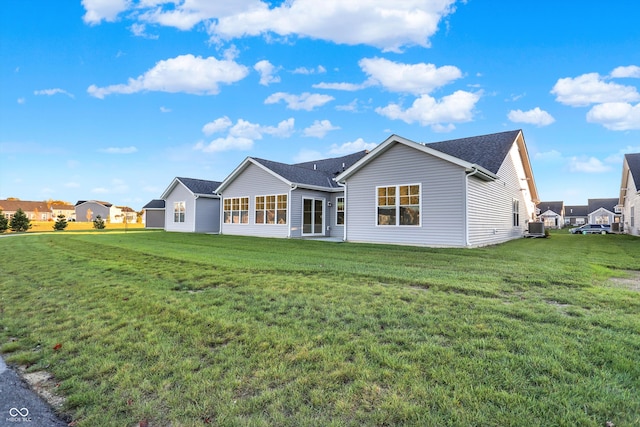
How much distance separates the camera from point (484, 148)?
15445mm

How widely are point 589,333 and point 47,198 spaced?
4285 inches

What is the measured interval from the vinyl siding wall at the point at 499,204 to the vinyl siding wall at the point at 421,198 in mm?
616

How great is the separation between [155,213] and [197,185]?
15.5m

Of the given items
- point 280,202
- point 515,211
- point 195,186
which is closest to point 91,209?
point 195,186

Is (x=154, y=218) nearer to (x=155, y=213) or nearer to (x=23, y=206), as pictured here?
(x=155, y=213)

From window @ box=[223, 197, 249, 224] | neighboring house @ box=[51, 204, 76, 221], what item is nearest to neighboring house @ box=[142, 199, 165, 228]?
window @ box=[223, 197, 249, 224]

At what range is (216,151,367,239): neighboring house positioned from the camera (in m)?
17.6

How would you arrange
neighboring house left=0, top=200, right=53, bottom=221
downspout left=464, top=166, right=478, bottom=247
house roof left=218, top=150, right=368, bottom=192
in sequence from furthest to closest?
1. neighboring house left=0, top=200, right=53, bottom=221
2. house roof left=218, top=150, right=368, bottom=192
3. downspout left=464, top=166, right=478, bottom=247

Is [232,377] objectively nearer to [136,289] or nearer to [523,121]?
[136,289]

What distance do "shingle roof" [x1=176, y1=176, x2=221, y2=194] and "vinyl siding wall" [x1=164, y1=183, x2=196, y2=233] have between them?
391mm

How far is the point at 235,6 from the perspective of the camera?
12031 mm

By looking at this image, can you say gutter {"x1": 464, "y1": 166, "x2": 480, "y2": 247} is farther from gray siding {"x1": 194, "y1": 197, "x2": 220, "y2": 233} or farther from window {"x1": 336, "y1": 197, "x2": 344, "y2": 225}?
gray siding {"x1": 194, "y1": 197, "x2": 220, "y2": 233}

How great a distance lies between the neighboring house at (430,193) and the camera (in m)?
11.9

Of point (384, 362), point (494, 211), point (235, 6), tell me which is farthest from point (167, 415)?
point (494, 211)
